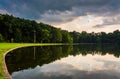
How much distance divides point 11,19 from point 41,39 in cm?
2207

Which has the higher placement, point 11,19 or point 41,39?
point 11,19

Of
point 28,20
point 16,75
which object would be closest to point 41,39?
point 28,20

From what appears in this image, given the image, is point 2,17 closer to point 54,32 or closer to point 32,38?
point 32,38

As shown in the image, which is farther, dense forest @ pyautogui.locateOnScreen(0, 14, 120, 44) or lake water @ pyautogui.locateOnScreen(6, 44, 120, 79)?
dense forest @ pyautogui.locateOnScreen(0, 14, 120, 44)

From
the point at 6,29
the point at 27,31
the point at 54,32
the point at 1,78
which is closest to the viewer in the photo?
the point at 1,78

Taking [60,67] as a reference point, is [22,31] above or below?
above

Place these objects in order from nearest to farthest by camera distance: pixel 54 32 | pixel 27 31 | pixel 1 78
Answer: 1. pixel 1 78
2. pixel 27 31
3. pixel 54 32

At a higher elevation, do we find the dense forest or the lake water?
the dense forest

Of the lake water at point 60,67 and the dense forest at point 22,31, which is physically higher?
the dense forest at point 22,31

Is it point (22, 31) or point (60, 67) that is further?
point (22, 31)

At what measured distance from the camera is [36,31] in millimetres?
129000

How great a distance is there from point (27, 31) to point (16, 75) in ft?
Result: 357

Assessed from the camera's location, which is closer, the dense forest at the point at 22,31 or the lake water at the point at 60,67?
the lake water at the point at 60,67

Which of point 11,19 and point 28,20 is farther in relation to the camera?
point 28,20
